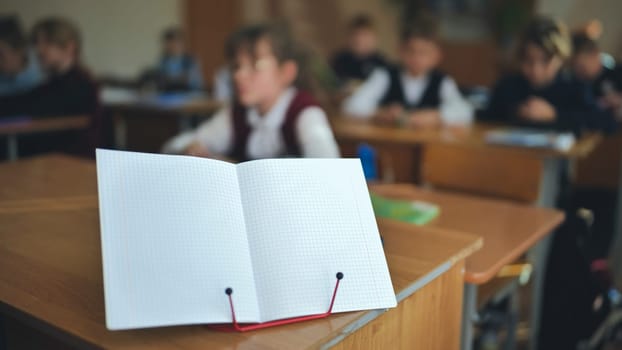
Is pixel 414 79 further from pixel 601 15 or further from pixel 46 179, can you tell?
pixel 601 15

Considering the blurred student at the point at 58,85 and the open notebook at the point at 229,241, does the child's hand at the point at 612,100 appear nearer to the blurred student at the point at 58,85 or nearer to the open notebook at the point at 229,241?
the blurred student at the point at 58,85

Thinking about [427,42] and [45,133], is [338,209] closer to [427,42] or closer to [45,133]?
[427,42]

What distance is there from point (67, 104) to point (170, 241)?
261cm

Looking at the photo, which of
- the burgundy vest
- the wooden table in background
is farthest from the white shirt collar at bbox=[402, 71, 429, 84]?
the burgundy vest

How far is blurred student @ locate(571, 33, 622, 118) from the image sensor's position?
12.3ft

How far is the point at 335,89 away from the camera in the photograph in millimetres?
3939

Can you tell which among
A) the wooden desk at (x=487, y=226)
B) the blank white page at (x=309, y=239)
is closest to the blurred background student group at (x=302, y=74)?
the wooden desk at (x=487, y=226)

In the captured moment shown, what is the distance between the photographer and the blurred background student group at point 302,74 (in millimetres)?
2004

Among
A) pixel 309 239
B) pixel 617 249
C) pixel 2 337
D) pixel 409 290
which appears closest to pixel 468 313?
pixel 409 290

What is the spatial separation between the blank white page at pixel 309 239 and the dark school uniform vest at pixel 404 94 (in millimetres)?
2480

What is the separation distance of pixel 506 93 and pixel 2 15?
15.2 ft

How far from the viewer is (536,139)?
2305mm

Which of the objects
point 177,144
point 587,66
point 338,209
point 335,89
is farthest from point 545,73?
point 338,209

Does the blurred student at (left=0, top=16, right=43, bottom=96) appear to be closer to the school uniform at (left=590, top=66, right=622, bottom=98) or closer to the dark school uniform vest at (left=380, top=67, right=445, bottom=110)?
the dark school uniform vest at (left=380, top=67, right=445, bottom=110)
